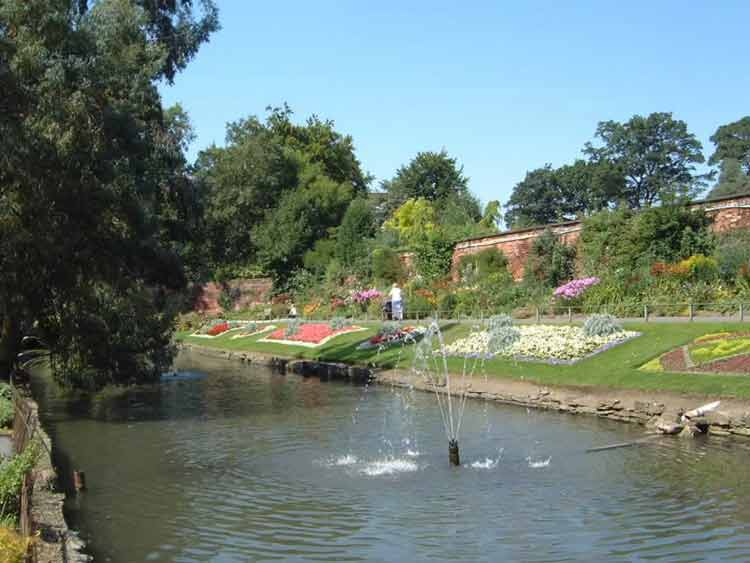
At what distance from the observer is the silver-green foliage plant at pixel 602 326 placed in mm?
20844

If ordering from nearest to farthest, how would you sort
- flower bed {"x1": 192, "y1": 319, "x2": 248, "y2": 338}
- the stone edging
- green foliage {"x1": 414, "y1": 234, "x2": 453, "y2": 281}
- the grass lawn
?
the stone edging, the grass lawn, green foliage {"x1": 414, "y1": 234, "x2": 453, "y2": 281}, flower bed {"x1": 192, "y1": 319, "x2": 248, "y2": 338}

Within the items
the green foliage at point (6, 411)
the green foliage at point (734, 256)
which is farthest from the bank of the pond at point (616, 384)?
the green foliage at point (6, 411)

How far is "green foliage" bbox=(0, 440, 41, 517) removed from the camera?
7352mm

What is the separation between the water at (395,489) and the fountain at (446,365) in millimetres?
1062

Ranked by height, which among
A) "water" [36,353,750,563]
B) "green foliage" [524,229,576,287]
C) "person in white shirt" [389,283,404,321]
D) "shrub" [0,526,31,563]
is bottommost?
"water" [36,353,750,563]

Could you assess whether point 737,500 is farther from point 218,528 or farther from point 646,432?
point 218,528

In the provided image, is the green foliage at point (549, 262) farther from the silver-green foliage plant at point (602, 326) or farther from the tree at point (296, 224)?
the tree at point (296, 224)

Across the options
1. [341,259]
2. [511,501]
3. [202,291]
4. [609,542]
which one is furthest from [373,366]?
[202,291]

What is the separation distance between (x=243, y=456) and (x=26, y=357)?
21595 millimetres

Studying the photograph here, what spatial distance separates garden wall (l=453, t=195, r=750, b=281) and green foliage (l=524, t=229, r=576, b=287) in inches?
17.4

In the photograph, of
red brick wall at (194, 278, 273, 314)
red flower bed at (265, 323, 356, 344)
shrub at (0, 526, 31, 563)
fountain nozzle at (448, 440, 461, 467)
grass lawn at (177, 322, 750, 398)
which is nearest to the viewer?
shrub at (0, 526, 31, 563)

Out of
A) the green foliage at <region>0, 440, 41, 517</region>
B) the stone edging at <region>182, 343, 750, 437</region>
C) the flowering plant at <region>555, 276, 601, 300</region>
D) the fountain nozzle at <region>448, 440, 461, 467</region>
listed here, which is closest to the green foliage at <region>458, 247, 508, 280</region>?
the flowering plant at <region>555, 276, 601, 300</region>

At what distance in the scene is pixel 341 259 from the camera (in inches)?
2030

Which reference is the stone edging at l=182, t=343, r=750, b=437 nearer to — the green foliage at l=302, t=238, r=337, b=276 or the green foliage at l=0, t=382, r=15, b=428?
the green foliage at l=0, t=382, r=15, b=428
